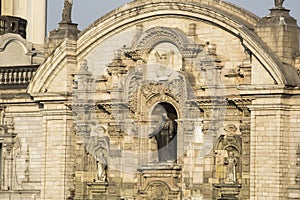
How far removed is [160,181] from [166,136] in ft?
3.67

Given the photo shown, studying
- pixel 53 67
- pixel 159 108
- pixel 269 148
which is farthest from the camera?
pixel 53 67

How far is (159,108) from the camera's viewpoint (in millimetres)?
38062

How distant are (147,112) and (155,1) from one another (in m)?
2.71

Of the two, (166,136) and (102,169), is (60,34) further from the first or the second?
(166,136)

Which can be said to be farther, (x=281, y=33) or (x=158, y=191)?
(x=158, y=191)

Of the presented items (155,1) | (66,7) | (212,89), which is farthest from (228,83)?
(66,7)

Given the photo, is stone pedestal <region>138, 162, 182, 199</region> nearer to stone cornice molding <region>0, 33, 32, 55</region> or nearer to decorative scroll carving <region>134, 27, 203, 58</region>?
decorative scroll carving <region>134, 27, 203, 58</region>

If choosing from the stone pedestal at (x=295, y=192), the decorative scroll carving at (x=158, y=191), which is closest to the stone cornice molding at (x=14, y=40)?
the decorative scroll carving at (x=158, y=191)

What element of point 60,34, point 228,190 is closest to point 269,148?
point 228,190

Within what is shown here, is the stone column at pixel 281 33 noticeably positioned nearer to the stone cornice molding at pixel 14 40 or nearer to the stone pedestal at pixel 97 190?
the stone pedestal at pixel 97 190

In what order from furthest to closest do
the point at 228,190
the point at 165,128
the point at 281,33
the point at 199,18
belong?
the point at 165,128, the point at 199,18, the point at 228,190, the point at 281,33

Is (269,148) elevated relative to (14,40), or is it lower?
lower

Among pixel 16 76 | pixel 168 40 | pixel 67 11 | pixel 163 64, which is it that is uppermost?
pixel 67 11

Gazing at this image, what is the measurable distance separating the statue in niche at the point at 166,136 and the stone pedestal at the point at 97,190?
1.69 metres
